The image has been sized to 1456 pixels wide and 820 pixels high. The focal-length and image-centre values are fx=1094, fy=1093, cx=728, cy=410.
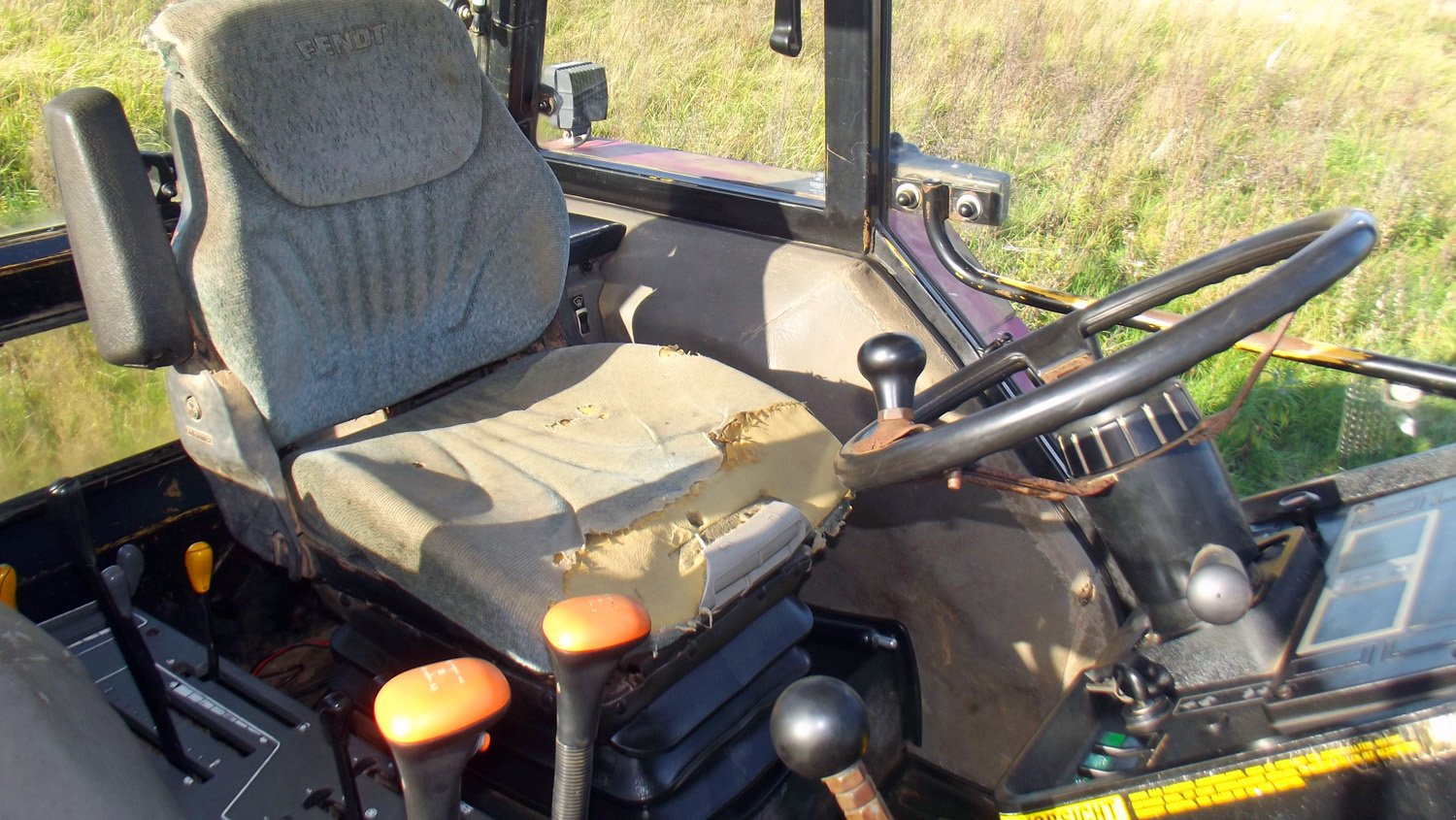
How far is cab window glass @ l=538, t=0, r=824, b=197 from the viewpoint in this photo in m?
2.10

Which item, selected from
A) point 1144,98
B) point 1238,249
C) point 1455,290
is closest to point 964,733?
point 1238,249

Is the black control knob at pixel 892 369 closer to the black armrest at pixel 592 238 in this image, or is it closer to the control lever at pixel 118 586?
the black armrest at pixel 592 238

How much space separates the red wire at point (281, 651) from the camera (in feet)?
6.44

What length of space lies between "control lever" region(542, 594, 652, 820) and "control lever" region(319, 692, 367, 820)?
0.31 metres

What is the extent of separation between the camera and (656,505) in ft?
4.75

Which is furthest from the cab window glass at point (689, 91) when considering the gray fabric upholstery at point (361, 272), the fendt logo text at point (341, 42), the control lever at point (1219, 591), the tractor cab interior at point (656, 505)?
the control lever at point (1219, 591)

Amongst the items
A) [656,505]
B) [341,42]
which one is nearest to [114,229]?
[341,42]

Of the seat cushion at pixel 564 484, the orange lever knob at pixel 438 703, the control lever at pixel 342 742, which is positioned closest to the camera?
the orange lever knob at pixel 438 703

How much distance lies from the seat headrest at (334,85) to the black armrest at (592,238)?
1.08 ft

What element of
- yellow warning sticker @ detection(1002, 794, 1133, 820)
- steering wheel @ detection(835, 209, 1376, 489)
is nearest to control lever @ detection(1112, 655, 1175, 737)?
yellow warning sticker @ detection(1002, 794, 1133, 820)

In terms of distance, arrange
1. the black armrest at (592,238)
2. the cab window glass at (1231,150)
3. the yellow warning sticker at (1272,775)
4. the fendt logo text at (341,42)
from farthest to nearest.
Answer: the cab window glass at (1231,150) → the black armrest at (592,238) → the fendt logo text at (341,42) → the yellow warning sticker at (1272,775)

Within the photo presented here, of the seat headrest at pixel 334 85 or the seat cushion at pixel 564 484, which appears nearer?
the seat cushion at pixel 564 484

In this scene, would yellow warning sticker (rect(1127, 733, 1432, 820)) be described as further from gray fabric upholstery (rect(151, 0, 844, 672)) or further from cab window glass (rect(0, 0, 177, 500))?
cab window glass (rect(0, 0, 177, 500))

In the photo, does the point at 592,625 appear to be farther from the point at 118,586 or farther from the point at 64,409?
the point at 64,409
